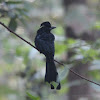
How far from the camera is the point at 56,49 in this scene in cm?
349

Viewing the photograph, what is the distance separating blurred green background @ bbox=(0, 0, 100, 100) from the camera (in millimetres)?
2852

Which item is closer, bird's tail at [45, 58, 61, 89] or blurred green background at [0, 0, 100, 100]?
bird's tail at [45, 58, 61, 89]

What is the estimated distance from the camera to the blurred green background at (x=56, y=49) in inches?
→ 112

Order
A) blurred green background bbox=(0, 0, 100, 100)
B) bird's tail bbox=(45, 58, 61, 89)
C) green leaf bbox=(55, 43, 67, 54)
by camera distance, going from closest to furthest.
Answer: bird's tail bbox=(45, 58, 61, 89) < blurred green background bbox=(0, 0, 100, 100) < green leaf bbox=(55, 43, 67, 54)

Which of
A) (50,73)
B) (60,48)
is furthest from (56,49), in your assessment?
(50,73)

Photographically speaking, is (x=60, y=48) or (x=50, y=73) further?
(x=60, y=48)

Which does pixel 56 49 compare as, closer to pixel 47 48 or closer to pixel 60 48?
pixel 60 48

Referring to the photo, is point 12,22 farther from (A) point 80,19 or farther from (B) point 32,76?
(A) point 80,19

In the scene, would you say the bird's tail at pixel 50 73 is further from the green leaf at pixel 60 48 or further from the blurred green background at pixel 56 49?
the green leaf at pixel 60 48

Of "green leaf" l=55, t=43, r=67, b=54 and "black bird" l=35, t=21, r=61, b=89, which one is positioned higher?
"green leaf" l=55, t=43, r=67, b=54

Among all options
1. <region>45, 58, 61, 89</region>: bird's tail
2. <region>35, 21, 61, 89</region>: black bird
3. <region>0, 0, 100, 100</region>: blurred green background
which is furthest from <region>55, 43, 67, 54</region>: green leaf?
<region>45, 58, 61, 89</region>: bird's tail

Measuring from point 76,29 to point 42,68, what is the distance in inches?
44.9

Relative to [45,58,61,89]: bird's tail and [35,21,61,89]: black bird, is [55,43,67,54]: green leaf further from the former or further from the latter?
[45,58,61,89]: bird's tail

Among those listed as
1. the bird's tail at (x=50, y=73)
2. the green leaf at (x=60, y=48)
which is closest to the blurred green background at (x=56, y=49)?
the green leaf at (x=60, y=48)
